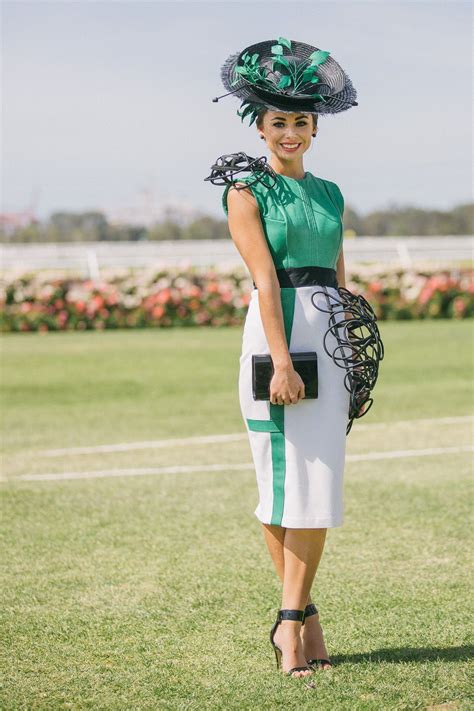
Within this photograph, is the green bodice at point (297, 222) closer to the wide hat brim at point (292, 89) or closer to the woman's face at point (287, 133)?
the woman's face at point (287, 133)

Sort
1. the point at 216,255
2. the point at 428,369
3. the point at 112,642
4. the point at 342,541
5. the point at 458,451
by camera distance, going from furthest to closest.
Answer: the point at 216,255, the point at 428,369, the point at 458,451, the point at 342,541, the point at 112,642

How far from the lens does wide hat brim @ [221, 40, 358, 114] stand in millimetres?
3701

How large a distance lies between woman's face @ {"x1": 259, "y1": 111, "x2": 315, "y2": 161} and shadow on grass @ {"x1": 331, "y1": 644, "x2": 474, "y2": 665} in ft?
5.71

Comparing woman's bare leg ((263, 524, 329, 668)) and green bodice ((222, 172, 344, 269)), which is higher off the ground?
green bodice ((222, 172, 344, 269))

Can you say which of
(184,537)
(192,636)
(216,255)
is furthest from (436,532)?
(216,255)

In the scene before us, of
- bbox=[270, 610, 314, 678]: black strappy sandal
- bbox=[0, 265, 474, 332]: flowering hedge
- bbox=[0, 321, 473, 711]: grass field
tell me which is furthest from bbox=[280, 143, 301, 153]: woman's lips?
bbox=[0, 265, 474, 332]: flowering hedge

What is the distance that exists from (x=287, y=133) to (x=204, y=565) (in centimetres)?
226

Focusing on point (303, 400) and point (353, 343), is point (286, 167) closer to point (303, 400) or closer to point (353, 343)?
point (353, 343)

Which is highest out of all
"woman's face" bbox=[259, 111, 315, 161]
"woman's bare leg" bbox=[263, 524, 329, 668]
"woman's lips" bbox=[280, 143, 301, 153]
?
"woman's face" bbox=[259, 111, 315, 161]

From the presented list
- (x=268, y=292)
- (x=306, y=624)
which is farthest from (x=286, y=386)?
(x=306, y=624)

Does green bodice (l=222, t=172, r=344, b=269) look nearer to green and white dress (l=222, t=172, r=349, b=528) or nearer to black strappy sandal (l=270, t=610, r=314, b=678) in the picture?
green and white dress (l=222, t=172, r=349, b=528)

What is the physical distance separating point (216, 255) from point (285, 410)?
70.7 ft

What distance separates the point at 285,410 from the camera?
368 cm

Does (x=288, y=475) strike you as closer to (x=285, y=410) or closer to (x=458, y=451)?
(x=285, y=410)
